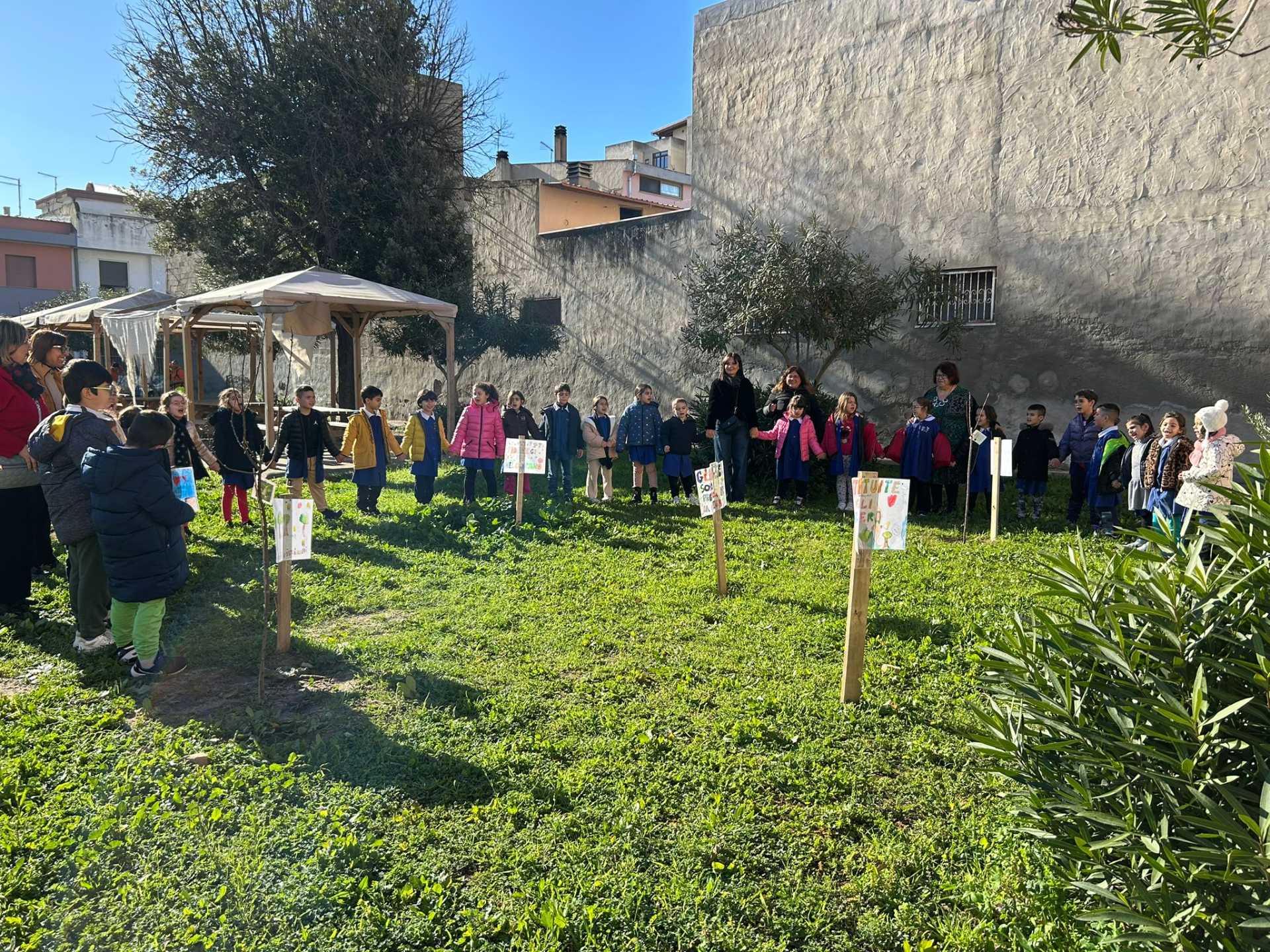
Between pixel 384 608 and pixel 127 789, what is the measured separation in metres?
3.16

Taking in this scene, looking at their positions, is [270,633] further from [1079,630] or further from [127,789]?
[1079,630]

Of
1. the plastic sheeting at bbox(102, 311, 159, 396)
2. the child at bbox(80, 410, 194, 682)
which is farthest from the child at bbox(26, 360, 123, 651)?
the plastic sheeting at bbox(102, 311, 159, 396)

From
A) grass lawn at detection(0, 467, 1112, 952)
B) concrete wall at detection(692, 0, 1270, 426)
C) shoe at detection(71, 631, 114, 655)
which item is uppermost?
concrete wall at detection(692, 0, 1270, 426)

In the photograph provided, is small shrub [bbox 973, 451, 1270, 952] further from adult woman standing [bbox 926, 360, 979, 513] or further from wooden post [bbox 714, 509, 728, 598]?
adult woman standing [bbox 926, 360, 979, 513]

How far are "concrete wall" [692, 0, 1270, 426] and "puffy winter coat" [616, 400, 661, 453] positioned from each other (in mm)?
5819

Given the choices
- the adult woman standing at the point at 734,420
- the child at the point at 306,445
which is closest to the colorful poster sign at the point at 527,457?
the child at the point at 306,445

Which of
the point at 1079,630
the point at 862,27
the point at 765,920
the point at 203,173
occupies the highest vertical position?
the point at 862,27

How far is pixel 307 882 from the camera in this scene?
11.2 ft

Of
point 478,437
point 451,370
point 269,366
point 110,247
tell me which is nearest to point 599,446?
point 478,437

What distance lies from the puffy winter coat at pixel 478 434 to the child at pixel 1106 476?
23.4 feet

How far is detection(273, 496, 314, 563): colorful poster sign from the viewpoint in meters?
5.67

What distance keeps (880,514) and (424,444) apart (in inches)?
284

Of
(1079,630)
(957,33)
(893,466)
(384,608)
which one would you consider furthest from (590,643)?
(957,33)

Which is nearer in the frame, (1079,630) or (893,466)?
(1079,630)
